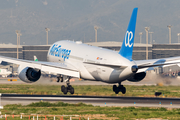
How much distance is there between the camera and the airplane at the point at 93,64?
5438cm

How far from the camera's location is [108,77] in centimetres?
Result: 5675

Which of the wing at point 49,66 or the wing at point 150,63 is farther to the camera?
the wing at point 49,66

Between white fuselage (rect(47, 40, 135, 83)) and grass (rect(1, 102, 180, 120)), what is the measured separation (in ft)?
19.9

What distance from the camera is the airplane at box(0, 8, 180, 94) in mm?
54375

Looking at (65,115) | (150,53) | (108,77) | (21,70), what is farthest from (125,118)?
(150,53)

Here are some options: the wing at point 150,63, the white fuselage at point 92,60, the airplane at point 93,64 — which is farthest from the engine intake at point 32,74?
the wing at point 150,63

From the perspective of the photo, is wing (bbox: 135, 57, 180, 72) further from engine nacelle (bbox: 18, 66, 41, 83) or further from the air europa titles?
engine nacelle (bbox: 18, 66, 41, 83)

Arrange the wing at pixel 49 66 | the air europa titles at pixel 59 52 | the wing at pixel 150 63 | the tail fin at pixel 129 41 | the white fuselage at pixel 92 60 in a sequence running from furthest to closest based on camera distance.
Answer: the air europa titles at pixel 59 52 < the wing at pixel 49 66 < the tail fin at pixel 129 41 < the white fuselage at pixel 92 60 < the wing at pixel 150 63

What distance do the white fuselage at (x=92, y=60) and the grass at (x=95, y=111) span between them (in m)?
6.05

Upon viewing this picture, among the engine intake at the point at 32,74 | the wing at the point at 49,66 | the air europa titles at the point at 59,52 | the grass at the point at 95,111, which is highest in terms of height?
the air europa titles at the point at 59,52

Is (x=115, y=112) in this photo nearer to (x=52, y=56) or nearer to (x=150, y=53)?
(x=52, y=56)

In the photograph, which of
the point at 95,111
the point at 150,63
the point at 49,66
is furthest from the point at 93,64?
the point at 49,66

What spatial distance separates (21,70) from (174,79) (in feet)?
106

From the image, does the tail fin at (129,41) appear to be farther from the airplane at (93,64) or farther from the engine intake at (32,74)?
the engine intake at (32,74)
